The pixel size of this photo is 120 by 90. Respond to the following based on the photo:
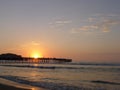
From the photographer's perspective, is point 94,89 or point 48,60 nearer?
point 94,89

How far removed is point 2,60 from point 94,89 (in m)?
81.8

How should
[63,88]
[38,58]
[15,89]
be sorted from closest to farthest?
[15,89] → [63,88] → [38,58]

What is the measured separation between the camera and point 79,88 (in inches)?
773

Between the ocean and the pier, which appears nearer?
the ocean

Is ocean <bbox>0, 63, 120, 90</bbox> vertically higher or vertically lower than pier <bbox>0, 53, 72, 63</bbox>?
lower

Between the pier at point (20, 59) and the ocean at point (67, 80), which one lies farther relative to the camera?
the pier at point (20, 59)

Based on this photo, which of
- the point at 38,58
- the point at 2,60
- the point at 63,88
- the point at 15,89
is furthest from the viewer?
the point at 38,58

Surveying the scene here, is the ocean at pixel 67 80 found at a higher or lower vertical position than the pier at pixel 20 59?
lower

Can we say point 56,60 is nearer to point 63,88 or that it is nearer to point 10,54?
point 10,54

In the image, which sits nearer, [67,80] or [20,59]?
[67,80]

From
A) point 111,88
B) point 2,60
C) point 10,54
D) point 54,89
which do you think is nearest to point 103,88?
point 111,88

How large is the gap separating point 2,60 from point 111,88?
81459 millimetres

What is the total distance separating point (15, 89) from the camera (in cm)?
1825

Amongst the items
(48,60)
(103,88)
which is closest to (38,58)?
(48,60)
